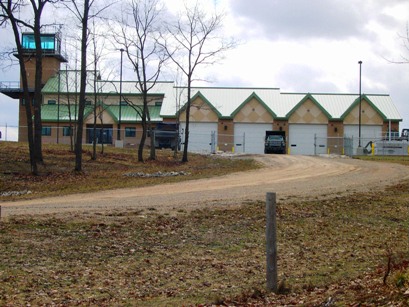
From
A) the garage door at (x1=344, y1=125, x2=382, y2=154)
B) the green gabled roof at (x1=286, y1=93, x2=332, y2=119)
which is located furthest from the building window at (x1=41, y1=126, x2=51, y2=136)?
the garage door at (x1=344, y1=125, x2=382, y2=154)

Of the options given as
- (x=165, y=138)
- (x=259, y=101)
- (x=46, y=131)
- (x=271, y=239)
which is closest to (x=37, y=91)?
(x=271, y=239)

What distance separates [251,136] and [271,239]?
52.8 meters

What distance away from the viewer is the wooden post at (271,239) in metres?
7.71

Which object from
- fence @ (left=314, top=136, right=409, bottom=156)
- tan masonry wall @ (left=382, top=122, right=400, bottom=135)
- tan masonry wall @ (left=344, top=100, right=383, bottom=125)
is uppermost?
tan masonry wall @ (left=344, top=100, right=383, bottom=125)

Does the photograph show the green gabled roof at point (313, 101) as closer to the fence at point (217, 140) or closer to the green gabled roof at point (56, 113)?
the fence at point (217, 140)

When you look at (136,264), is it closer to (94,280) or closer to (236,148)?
(94,280)

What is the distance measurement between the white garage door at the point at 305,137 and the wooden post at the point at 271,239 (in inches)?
2023

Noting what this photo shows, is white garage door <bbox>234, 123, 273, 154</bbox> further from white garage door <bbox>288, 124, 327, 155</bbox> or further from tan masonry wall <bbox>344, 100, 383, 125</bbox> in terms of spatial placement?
tan masonry wall <bbox>344, 100, 383, 125</bbox>

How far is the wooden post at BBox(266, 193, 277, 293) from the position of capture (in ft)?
25.3

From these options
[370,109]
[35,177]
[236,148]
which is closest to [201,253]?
[35,177]

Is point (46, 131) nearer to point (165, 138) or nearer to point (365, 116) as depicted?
point (165, 138)

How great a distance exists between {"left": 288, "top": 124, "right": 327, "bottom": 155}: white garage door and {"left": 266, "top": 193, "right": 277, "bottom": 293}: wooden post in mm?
51385

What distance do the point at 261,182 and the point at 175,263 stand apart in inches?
557

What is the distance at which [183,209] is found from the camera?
15055mm
